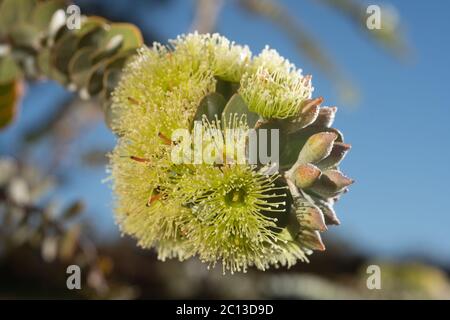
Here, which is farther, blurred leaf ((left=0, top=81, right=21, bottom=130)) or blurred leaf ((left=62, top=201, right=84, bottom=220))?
blurred leaf ((left=62, top=201, right=84, bottom=220))

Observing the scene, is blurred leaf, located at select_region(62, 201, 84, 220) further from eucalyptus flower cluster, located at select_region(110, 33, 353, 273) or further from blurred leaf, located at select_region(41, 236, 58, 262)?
eucalyptus flower cluster, located at select_region(110, 33, 353, 273)

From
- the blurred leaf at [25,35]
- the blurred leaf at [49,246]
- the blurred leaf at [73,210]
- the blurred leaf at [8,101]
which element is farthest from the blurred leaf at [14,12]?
the blurred leaf at [49,246]

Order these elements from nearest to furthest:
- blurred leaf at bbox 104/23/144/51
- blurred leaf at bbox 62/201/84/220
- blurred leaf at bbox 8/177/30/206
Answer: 1. blurred leaf at bbox 104/23/144/51
2. blurred leaf at bbox 62/201/84/220
3. blurred leaf at bbox 8/177/30/206

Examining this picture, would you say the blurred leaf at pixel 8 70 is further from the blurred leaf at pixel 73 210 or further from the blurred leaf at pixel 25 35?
the blurred leaf at pixel 73 210

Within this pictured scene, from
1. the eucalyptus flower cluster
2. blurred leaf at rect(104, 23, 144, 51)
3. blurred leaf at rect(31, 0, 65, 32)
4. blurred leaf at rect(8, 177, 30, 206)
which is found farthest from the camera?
blurred leaf at rect(8, 177, 30, 206)

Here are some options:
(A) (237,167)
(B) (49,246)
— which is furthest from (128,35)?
(B) (49,246)

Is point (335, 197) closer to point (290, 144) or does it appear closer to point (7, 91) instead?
point (290, 144)

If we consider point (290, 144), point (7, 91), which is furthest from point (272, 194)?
point (7, 91)

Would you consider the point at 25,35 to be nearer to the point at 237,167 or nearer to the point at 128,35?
the point at 128,35

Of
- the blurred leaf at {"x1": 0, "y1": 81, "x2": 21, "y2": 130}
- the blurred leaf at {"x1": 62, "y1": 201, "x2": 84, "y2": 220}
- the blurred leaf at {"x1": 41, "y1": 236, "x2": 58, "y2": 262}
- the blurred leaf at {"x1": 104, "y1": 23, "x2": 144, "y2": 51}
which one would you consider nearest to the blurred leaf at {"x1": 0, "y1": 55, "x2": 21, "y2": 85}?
the blurred leaf at {"x1": 0, "y1": 81, "x2": 21, "y2": 130}

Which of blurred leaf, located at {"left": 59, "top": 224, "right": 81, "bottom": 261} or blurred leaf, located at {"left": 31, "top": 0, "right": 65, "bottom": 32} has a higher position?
blurred leaf, located at {"left": 31, "top": 0, "right": 65, "bottom": 32}
